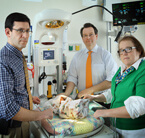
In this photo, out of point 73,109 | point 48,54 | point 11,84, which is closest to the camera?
point 11,84

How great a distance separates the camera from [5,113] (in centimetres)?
113

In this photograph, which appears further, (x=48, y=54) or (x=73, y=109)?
(x=48, y=54)

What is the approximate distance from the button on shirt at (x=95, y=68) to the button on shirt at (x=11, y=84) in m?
1.05

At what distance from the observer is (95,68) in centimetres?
229

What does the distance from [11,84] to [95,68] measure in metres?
1.35

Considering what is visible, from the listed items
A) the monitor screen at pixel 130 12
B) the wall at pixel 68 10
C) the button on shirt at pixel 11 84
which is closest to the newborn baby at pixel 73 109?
the button on shirt at pixel 11 84

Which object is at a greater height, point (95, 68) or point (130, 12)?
point (130, 12)

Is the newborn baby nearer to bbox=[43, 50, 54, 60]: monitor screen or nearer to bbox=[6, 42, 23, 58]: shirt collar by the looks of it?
bbox=[6, 42, 23, 58]: shirt collar

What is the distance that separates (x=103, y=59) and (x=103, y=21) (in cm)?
143

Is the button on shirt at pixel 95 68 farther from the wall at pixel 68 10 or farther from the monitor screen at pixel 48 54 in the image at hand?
the wall at pixel 68 10

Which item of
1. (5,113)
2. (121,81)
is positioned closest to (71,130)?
(5,113)

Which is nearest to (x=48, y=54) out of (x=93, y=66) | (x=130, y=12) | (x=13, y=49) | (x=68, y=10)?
(x=93, y=66)

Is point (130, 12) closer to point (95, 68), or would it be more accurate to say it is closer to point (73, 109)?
point (95, 68)

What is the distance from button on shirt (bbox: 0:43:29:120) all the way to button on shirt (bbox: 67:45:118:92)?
1.05 metres
